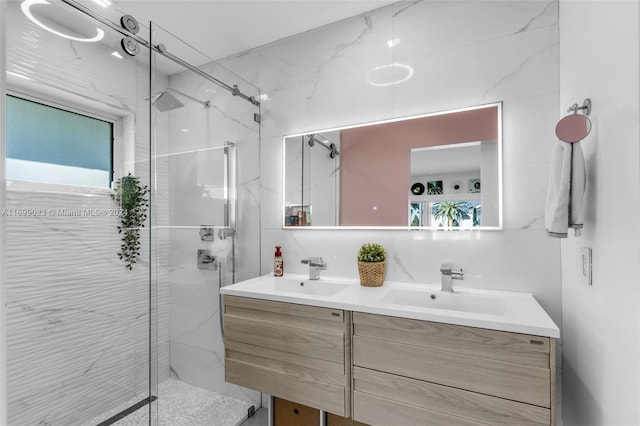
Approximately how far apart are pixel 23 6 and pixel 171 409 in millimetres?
1888

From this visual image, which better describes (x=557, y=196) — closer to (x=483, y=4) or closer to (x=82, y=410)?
(x=483, y=4)

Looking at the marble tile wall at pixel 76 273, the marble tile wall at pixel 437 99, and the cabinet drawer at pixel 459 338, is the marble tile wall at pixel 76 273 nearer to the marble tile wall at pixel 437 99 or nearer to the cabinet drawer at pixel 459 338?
the marble tile wall at pixel 437 99

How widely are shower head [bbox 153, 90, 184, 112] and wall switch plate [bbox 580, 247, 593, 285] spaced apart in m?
1.94

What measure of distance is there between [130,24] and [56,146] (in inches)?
25.8

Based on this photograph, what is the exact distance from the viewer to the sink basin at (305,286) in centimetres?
191

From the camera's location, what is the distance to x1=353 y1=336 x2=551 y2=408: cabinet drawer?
115cm

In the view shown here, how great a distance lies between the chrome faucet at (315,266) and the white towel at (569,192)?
3.90ft

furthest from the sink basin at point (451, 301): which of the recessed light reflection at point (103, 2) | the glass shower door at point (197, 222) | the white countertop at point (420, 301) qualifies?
the recessed light reflection at point (103, 2)

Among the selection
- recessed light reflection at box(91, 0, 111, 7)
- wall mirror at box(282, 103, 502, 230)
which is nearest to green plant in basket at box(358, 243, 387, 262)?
wall mirror at box(282, 103, 502, 230)

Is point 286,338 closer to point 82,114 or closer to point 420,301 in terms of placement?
point 420,301

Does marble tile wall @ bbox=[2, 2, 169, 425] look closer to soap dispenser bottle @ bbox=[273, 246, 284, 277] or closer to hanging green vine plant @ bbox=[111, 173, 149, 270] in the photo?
hanging green vine plant @ bbox=[111, 173, 149, 270]

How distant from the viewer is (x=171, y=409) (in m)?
1.72

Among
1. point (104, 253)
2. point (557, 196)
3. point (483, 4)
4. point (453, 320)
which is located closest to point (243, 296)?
point (104, 253)

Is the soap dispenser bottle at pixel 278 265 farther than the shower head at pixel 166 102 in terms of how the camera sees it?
Yes
